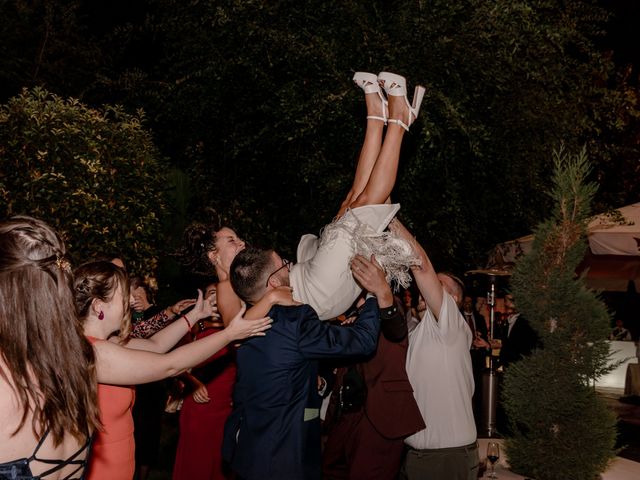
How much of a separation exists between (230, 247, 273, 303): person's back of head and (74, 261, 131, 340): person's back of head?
525 mm

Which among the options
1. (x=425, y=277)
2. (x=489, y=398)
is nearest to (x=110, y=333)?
(x=425, y=277)

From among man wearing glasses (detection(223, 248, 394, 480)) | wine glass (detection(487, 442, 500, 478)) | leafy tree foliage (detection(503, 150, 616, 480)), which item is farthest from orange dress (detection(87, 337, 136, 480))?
leafy tree foliage (detection(503, 150, 616, 480))

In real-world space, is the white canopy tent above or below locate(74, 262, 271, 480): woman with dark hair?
above

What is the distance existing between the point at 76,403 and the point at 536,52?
6.28 meters

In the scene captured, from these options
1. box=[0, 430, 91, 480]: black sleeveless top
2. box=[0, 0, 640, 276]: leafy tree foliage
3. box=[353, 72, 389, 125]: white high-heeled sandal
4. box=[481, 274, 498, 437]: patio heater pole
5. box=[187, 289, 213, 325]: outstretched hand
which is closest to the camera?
box=[0, 430, 91, 480]: black sleeveless top

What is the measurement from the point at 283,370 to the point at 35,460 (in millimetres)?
1250

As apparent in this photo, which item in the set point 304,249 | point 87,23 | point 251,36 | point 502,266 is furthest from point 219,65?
point 87,23

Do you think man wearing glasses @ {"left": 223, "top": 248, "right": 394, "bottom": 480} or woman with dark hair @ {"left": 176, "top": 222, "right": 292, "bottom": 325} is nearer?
man wearing glasses @ {"left": 223, "top": 248, "right": 394, "bottom": 480}

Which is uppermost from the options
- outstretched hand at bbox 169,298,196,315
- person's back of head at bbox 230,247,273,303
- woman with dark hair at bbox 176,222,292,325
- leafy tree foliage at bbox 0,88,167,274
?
leafy tree foliage at bbox 0,88,167,274

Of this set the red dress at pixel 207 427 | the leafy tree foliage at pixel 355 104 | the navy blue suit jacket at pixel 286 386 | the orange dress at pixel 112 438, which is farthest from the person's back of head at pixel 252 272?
the leafy tree foliage at pixel 355 104

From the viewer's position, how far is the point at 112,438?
9.96ft

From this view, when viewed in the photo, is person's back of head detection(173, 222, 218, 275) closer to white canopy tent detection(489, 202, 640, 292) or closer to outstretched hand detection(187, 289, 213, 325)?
outstretched hand detection(187, 289, 213, 325)

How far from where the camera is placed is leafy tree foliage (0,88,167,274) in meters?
5.80

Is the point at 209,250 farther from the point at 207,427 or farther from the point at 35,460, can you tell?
the point at 35,460
